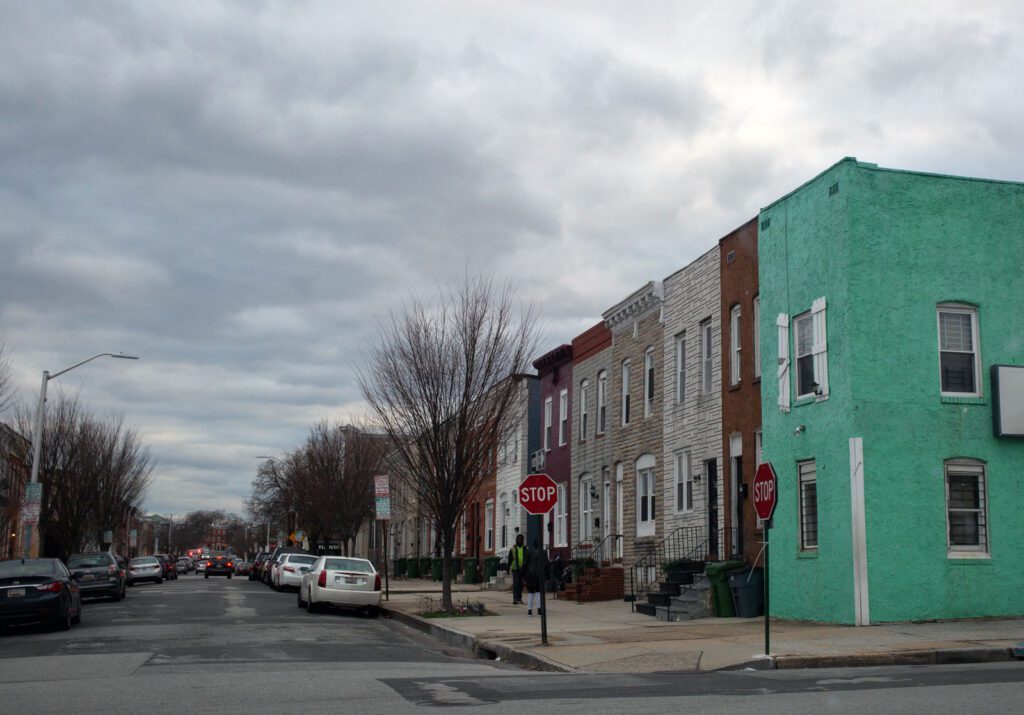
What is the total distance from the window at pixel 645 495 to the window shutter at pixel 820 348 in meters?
9.38

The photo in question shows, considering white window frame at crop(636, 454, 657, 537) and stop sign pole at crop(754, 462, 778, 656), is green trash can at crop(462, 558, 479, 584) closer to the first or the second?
white window frame at crop(636, 454, 657, 537)

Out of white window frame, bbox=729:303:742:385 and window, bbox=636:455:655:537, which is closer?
white window frame, bbox=729:303:742:385

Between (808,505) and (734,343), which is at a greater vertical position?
(734,343)

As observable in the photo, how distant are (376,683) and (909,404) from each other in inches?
454

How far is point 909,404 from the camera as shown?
64.7 feet

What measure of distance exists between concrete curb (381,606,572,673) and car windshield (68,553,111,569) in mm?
11307

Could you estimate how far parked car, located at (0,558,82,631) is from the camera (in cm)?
2020

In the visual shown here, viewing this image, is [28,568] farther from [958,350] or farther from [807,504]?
[958,350]

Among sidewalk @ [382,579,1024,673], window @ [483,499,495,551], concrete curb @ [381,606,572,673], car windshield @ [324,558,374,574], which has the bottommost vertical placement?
concrete curb @ [381,606,572,673]

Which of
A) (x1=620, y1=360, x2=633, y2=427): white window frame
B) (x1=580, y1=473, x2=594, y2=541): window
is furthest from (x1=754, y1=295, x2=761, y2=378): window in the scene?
(x1=580, y1=473, x2=594, y2=541): window

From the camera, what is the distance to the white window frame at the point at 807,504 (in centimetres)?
2100

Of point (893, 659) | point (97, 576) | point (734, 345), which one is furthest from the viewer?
point (97, 576)

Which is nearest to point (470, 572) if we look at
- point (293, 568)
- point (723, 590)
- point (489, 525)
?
point (489, 525)

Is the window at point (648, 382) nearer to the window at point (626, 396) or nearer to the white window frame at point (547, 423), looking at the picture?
the window at point (626, 396)
